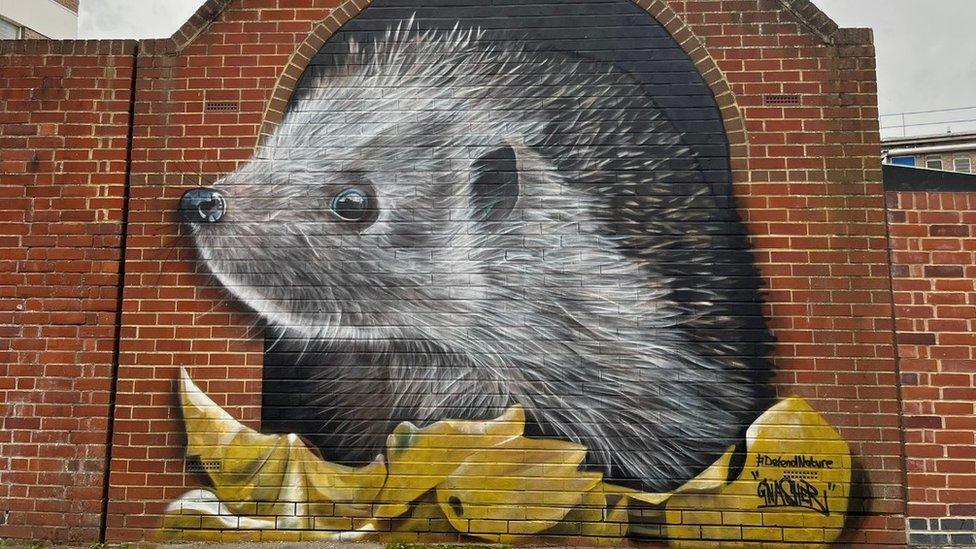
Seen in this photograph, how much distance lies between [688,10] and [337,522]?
4988 mm

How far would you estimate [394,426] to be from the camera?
5.54 meters

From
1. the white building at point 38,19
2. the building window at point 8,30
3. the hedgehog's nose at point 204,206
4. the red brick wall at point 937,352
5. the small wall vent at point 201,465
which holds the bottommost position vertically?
the small wall vent at point 201,465

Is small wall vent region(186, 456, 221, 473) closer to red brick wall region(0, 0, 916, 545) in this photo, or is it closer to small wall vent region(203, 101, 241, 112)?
red brick wall region(0, 0, 916, 545)

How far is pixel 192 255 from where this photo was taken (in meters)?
5.77

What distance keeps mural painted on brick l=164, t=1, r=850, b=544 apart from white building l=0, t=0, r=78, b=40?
18449mm

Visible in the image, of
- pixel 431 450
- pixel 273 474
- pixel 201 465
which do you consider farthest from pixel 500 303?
pixel 201 465

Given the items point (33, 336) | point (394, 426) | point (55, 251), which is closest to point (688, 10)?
point (394, 426)

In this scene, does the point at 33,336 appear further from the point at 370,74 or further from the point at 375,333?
the point at 370,74

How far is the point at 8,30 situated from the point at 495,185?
67.2 feet

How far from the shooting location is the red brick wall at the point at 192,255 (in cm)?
542

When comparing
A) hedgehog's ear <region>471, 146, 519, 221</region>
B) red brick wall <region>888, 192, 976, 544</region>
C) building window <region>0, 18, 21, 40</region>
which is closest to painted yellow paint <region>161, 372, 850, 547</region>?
red brick wall <region>888, 192, 976, 544</region>

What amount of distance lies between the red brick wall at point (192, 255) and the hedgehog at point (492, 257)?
0.31 meters

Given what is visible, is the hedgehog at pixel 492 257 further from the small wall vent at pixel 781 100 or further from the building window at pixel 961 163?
the building window at pixel 961 163
